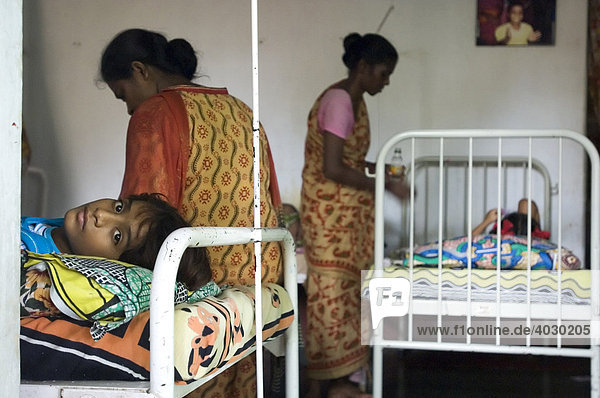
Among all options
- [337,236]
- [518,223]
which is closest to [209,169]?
[337,236]

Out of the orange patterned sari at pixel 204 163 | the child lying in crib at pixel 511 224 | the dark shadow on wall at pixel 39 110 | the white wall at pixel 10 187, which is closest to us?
the white wall at pixel 10 187

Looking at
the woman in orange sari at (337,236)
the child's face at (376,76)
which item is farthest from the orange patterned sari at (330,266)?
the child's face at (376,76)

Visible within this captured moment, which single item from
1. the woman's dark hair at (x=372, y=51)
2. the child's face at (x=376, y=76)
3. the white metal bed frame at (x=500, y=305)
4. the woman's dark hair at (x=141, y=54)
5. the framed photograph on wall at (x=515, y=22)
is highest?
the framed photograph on wall at (x=515, y=22)

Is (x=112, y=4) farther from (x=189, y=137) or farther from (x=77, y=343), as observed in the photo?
(x=77, y=343)

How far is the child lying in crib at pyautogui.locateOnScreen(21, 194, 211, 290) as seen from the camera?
179cm

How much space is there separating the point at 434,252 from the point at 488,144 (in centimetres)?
197

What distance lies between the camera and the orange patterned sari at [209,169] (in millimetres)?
1979

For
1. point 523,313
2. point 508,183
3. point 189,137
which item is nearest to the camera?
point 189,137

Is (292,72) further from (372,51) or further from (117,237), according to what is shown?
(117,237)

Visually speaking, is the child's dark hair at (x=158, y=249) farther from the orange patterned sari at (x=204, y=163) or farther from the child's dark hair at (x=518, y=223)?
the child's dark hair at (x=518, y=223)

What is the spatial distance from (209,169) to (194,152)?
0.22ft

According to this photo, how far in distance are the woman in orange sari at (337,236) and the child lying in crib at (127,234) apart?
164cm

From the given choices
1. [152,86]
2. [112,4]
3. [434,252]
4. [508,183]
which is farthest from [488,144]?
[152,86]

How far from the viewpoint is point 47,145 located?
5.24 meters
